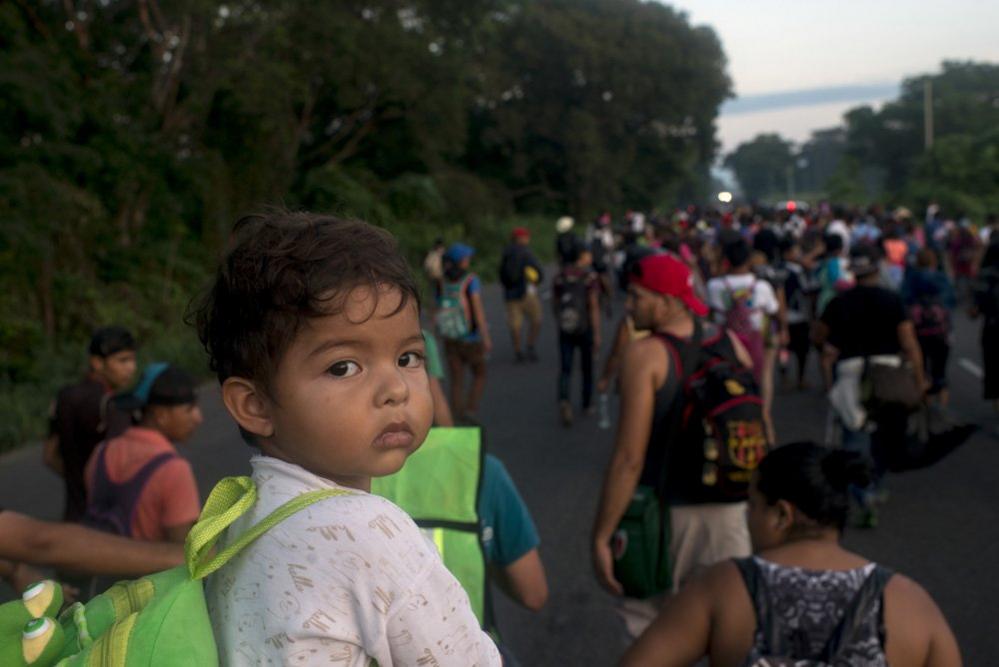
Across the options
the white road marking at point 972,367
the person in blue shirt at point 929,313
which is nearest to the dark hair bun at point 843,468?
the person in blue shirt at point 929,313

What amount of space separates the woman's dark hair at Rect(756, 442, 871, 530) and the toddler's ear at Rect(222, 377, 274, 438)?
1889mm

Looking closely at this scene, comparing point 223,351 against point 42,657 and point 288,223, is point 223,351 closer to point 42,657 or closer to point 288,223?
point 288,223

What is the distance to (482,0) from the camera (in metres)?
25.8

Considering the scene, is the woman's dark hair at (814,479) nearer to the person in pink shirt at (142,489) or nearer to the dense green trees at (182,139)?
the person in pink shirt at (142,489)

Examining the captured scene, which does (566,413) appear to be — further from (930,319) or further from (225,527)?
(225,527)

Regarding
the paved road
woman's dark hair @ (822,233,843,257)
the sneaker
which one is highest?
woman's dark hair @ (822,233,843,257)

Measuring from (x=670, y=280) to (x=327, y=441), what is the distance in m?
2.63

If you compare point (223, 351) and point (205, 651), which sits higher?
point (223, 351)

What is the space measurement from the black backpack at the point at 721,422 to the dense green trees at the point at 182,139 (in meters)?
1.48

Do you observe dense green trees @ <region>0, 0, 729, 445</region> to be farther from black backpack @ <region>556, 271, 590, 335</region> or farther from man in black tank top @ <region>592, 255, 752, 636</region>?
black backpack @ <region>556, 271, 590, 335</region>

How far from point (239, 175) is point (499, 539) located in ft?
63.7

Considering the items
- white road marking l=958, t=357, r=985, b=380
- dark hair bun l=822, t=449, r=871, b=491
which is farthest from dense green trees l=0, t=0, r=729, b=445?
white road marking l=958, t=357, r=985, b=380

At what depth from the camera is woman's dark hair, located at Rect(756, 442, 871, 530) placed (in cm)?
290

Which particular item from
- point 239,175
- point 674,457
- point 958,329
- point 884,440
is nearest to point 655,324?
point 674,457
